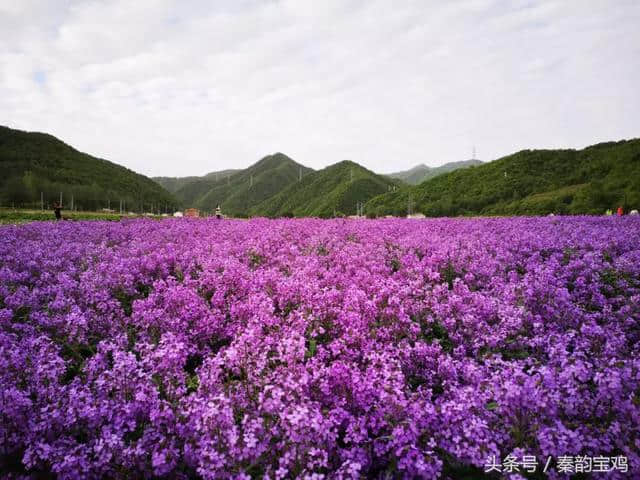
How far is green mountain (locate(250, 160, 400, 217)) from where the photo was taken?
135m

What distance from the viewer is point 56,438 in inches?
102

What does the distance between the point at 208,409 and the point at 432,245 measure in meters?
7.70

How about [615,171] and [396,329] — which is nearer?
[396,329]

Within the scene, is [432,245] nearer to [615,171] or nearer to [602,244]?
[602,244]

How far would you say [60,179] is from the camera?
122m

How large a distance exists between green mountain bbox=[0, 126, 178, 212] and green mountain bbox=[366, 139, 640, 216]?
3681 inches

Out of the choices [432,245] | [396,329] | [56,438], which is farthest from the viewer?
[432,245]

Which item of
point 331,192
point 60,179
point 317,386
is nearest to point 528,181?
point 317,386

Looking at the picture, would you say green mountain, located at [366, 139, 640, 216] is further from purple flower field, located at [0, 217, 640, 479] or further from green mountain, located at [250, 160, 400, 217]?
green mountain, located at [250, 160, 400, 217]

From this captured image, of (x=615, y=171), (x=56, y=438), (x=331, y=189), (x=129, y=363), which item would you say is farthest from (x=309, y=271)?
(x=331, y=189)

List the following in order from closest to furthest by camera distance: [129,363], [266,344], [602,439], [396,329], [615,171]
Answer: [602,439], [129,363], [266,344], [396,329], [615,171]

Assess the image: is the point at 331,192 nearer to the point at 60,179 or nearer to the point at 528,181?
the point at 528,181

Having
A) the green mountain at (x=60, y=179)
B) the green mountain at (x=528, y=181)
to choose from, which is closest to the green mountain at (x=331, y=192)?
the green mountain at (x=528, y=181)

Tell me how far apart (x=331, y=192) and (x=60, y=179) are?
10305 cm
